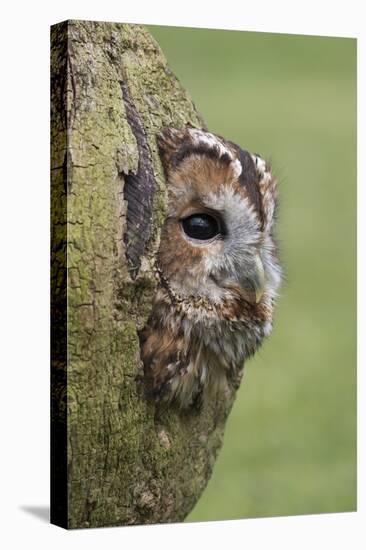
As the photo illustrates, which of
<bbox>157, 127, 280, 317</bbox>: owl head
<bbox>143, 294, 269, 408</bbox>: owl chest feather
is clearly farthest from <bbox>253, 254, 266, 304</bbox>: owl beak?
<bbox>143, 294, 269, 408</bbox>: owl chest feather

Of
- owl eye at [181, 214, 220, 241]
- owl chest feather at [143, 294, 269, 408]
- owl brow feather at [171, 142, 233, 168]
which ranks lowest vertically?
owl chest feather at [143, 294, 269, 408]

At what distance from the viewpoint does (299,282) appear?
23.8 feet

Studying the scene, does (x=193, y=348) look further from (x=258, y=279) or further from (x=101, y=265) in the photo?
(x=101, y=265)

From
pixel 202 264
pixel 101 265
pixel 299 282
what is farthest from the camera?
pixel 299 282

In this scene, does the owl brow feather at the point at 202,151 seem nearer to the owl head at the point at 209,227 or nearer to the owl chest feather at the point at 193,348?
the owl head at the point at 209,227

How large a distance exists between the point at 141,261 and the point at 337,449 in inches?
66.1

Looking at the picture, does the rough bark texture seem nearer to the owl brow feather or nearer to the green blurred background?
the owl brow feather

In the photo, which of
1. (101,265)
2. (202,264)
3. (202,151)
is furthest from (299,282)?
(101,265)

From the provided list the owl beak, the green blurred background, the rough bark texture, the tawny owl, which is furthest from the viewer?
the green blurred background

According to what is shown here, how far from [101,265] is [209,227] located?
0.54 meters

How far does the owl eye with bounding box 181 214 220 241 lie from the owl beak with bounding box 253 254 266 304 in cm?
24

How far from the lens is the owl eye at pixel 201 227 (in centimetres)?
650

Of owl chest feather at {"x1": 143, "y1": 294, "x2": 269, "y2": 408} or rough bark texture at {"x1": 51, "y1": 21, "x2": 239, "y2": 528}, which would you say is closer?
rough bark texture at {"x1": 51, "y1": 21, "x2": 239, "y2": 528}

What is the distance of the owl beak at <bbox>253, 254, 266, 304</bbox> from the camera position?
6.58 meters
